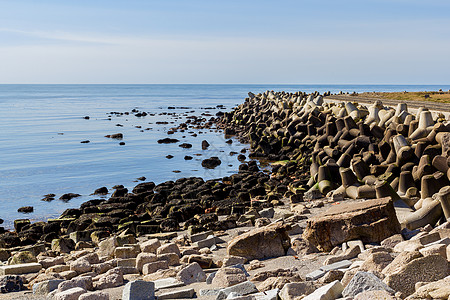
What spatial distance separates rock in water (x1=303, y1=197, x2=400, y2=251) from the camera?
877 centimetres

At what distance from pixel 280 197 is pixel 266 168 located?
767cm

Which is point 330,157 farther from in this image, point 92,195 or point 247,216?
point 92,195

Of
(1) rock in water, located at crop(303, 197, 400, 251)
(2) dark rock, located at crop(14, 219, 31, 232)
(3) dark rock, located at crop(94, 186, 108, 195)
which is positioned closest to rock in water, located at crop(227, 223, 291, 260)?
(1) rock in water, located at crop(303, 197, 400, 251)

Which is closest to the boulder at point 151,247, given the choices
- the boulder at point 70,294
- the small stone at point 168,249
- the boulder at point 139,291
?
the small stone at point 168,249

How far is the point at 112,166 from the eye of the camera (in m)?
27.5

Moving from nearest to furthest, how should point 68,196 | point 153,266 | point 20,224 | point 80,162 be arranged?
point 153,266
point 20,224
point 68,196
point 80,162

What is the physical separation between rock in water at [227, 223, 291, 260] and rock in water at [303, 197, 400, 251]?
1.48 ft

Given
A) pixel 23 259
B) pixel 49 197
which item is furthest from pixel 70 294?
pixel 49 197

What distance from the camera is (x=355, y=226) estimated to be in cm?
877

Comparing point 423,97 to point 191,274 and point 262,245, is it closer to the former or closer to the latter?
point 262,245

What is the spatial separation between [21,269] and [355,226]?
589 cm

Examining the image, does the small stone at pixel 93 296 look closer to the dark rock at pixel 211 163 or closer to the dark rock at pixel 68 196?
the dark rock at pixel 68 196

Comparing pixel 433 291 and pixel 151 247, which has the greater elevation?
pixel 433 291

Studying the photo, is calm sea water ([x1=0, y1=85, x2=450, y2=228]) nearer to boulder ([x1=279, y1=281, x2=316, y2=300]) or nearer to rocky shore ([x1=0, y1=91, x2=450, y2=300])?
rocky shore ([x1=0, y1=91, x2=450, y2=300])
